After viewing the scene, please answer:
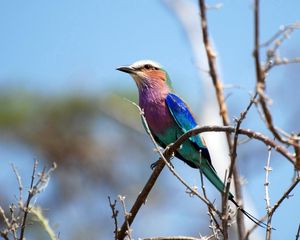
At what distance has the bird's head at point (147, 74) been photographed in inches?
215

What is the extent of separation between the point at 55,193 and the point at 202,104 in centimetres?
355

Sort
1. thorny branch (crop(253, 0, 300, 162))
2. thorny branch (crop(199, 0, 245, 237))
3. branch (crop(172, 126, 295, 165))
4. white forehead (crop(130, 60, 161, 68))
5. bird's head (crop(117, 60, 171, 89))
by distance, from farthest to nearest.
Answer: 1. white forehead (crop(130, 60, 161, 68))
2. bird's head (crop(117, 60, 171, 89))
3. thorny branch (crop(199, 0, 245, 237))
4. branch (crop(172, 126, 295, 165))
5. thorny branch (crop(253, 0, 300, 162))

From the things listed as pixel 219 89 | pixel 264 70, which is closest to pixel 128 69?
pixel 219 89

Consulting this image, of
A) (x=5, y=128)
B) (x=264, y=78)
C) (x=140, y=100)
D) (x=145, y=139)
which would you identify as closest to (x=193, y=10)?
(x=145, y=139)

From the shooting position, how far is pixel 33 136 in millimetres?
13953

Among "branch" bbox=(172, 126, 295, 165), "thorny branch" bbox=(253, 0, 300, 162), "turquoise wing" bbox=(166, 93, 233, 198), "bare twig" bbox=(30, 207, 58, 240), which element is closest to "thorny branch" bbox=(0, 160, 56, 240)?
"bare twig" bbox=(30, 207, 58, 240)

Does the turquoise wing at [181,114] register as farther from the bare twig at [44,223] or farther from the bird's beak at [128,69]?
the bare twig at [44,223]

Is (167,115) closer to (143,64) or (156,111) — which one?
(156,111)

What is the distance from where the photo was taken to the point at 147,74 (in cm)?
555

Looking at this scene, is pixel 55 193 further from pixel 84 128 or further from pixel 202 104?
pixel 202 104

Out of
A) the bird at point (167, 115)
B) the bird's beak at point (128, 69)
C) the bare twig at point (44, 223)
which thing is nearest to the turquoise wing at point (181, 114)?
the bird at point (167, 115)

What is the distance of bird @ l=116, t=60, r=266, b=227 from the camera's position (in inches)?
197

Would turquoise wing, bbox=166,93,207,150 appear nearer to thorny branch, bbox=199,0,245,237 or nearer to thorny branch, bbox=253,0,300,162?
thorny branch, bbox=199,0,245,237

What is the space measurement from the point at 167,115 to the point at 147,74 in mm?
490
